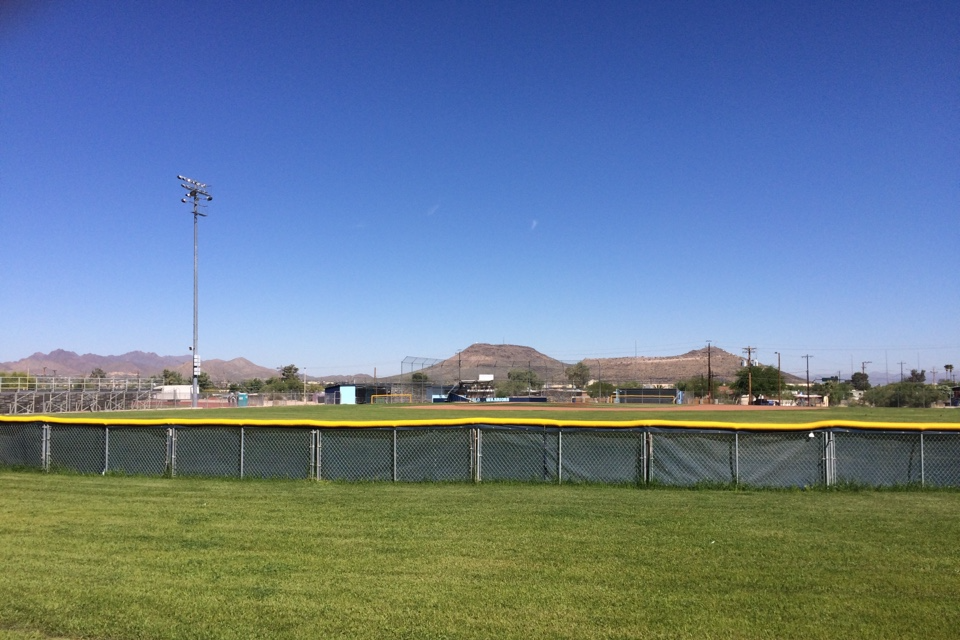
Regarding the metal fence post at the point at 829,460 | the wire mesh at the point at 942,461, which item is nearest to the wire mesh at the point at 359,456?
the metal fence post at the point at 829,460

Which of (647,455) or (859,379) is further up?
(647,455)

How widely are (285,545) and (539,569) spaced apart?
119 inches

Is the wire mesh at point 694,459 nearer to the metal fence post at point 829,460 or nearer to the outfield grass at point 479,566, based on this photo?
the outfield grass at point 479,566

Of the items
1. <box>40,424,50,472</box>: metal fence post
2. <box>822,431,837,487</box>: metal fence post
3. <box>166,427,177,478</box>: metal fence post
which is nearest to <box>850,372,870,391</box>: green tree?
<box>822,431,837,487</box>: metal fence post

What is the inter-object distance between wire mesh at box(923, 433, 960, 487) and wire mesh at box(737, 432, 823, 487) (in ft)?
6.03

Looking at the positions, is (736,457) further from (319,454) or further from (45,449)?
(45,449)

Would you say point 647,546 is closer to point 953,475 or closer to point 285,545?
point 285,545

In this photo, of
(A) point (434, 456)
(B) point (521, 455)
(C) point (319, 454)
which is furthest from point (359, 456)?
(B) point (521, 455)

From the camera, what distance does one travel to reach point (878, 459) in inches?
502

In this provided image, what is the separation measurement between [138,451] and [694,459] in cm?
1074

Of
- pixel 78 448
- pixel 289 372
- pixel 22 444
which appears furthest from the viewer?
pixel 289 372

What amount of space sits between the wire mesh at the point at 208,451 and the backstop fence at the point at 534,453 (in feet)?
0.06

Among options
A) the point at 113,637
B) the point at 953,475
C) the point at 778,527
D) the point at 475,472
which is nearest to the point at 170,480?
the point at 475,472

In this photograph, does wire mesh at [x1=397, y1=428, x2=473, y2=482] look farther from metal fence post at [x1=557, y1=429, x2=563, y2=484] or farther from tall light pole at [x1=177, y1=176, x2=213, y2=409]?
tall light pole at [x1=177, y1=176, x2=213, y2=409]
